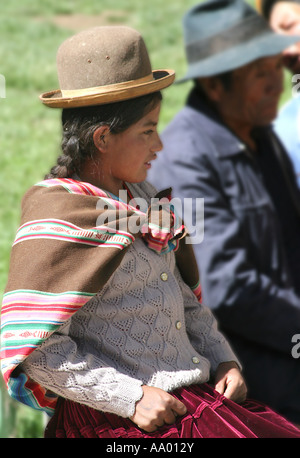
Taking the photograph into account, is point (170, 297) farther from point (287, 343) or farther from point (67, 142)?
point (287, 343)

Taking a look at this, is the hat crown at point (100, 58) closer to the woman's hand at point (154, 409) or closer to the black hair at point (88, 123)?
the black hair at point (88, 123)

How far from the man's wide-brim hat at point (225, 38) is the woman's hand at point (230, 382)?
1875 mm

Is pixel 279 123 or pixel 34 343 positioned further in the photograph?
pixel 279 123

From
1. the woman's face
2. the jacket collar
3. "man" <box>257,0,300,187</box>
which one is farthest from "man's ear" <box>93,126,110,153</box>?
"man" <box>257,0,300,187</box>

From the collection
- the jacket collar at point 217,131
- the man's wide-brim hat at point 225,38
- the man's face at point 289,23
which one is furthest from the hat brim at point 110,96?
the man's face at point 289,23

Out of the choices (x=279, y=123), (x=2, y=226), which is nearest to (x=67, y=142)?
(x=279, y=123)

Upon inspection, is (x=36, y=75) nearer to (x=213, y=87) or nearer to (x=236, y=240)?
(x=213, y=87)

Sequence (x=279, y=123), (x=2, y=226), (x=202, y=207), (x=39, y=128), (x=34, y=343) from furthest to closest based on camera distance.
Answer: (x=39, y=128), (x=2, y=226), (x=279, y=123), (x=202, y=207), (x=34, y=343)

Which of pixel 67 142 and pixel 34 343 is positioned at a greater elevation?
pixel 67 142

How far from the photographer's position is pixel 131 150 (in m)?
2.07

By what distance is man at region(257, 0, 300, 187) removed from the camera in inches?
168

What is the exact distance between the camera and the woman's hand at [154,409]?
1.95 metres

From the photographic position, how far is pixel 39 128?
6793 mm

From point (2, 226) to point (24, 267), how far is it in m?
3.36
